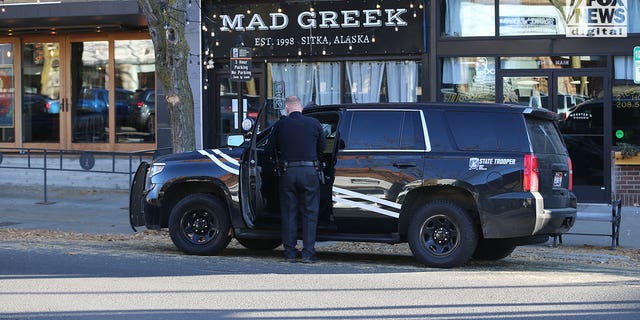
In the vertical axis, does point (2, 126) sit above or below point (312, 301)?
above

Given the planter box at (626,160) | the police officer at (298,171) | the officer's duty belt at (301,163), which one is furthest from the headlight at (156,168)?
the planter box at (626,160)

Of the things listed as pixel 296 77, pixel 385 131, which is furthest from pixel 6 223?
pixel 385 131

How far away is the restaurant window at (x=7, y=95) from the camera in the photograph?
20.6 meters

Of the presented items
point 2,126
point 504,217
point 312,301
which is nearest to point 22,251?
point 312,301

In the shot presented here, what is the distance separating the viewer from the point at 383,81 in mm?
17672

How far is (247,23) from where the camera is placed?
1805 centimetres

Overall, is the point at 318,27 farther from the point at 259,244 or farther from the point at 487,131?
the point at 487,131

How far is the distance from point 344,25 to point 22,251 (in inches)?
342

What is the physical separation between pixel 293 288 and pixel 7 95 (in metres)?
14.5

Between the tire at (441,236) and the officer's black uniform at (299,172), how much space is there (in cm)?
114

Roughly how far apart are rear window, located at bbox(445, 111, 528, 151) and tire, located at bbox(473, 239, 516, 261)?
1.32m

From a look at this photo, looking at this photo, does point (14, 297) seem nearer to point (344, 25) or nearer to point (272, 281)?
point (272, 281)

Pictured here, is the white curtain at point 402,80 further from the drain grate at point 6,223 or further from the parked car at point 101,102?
the drain grate at point 6,223

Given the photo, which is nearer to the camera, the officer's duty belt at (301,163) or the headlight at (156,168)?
the officer's duty belt at (301,163)
